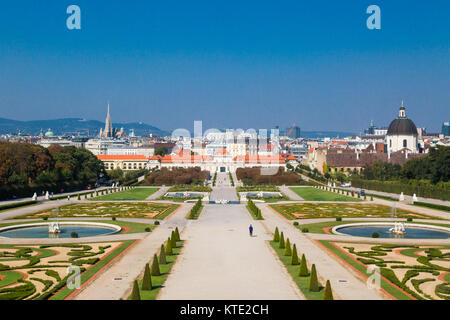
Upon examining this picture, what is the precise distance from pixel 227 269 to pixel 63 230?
1782 centimetres

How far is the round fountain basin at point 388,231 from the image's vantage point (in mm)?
35234

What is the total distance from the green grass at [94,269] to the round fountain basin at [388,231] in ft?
47.1

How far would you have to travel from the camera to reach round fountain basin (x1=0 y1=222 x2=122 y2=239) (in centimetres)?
3525

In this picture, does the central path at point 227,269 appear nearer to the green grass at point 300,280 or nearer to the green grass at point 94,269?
the green grass at point 300,280

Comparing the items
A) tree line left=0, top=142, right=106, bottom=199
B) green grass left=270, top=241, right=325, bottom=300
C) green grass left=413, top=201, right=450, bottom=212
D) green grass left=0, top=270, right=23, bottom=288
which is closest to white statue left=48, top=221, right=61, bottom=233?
green grass left=0, top=270, right=23, bottom=288

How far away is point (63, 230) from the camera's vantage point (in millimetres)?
37844

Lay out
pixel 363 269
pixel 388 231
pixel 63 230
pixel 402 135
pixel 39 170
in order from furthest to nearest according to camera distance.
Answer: pixel 402 135, pixel 39 170, pixel 63 230, pixel 388 231, pixel 363 269

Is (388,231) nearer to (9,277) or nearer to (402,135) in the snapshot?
(9,277)

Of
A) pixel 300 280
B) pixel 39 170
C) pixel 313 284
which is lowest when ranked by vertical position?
pixel 300 280

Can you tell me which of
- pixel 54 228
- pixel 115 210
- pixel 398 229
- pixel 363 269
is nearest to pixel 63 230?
pixel 54 228

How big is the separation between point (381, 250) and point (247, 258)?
7393 mm

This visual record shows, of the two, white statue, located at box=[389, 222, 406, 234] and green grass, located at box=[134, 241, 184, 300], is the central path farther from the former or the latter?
white statue, located at box=[389, 222, 406, 234]

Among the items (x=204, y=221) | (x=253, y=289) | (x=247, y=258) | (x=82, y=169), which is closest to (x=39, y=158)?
(x=82, y=169)
